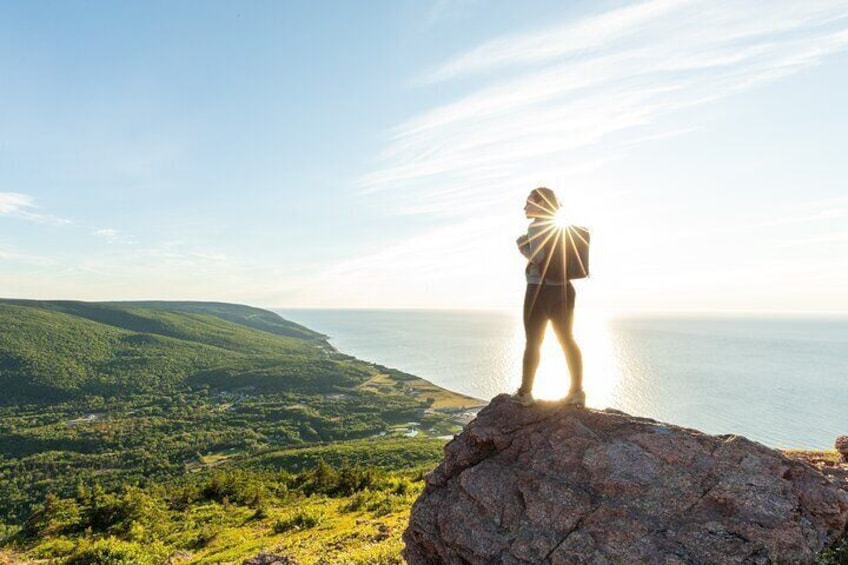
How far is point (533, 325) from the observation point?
9.37 meters

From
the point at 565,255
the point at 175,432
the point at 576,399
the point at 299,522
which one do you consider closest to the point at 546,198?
the point at 565,255

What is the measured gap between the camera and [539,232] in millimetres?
9117

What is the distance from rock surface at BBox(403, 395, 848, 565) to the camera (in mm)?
6426

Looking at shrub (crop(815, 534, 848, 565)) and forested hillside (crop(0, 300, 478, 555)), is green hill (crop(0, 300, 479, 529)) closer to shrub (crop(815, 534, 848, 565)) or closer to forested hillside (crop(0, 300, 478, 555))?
forested hillside (crop(0, 300, 478, 555))

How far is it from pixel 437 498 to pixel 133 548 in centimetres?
2516

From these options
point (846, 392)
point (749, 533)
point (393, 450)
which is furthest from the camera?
point (846, 392)

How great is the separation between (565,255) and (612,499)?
4.59 meters

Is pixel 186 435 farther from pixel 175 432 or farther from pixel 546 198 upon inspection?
pixel 546 198

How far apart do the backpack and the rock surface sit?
10.1 feet

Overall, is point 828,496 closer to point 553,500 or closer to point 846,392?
point 553,500

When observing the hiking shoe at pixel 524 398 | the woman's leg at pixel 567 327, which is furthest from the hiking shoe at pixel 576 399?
the hiking shoe at pixel 524 398

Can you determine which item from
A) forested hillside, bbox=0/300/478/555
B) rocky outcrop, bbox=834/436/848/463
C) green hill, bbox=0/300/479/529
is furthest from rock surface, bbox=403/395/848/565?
green hill, bbox=0/300/479/529

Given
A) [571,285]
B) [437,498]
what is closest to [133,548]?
[437,498]

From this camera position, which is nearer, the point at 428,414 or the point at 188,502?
the point at 188,502
